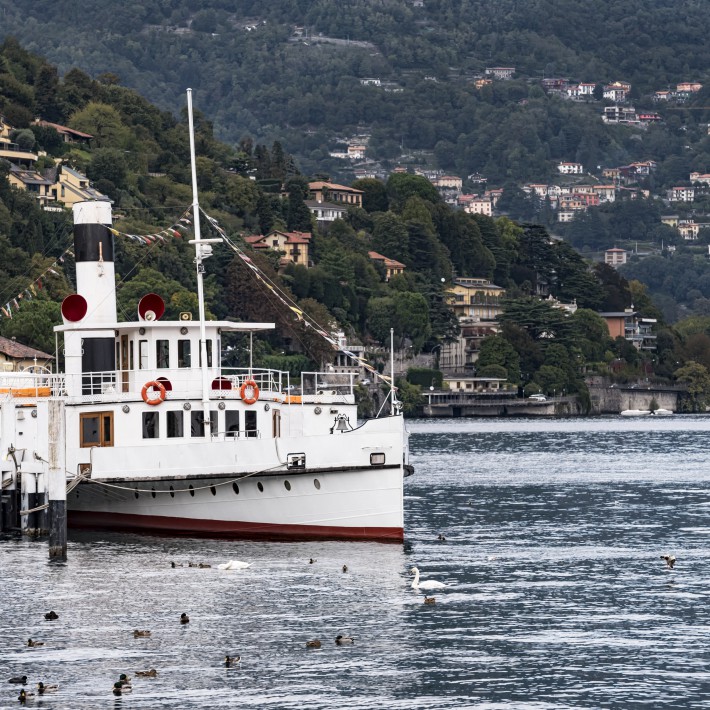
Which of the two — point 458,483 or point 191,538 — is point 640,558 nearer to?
point 191,538

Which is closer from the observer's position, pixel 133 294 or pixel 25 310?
pixel 25 310

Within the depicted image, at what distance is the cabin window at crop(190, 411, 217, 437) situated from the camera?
6112cm

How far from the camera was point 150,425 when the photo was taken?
6131 centimetres

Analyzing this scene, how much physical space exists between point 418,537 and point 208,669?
2509 cm

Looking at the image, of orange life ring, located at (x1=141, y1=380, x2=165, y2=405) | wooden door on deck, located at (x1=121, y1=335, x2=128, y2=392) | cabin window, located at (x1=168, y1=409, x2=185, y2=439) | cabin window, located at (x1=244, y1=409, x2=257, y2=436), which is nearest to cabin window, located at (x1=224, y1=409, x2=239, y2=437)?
cabin window, located at (x1=244, y1=409, x2=257, y2=436)

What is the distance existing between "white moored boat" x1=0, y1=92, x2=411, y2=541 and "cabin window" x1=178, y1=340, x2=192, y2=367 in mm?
44

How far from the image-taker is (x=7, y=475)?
6316 centimetres

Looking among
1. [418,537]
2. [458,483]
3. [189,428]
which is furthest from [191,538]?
[458,483]

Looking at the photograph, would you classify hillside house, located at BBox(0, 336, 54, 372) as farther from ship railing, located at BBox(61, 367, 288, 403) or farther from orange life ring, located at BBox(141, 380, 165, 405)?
orange life ring, located at BBox(141, 380, 165, 405)

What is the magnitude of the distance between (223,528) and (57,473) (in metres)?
6.78

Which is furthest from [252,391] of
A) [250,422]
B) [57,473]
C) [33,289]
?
[33,289]

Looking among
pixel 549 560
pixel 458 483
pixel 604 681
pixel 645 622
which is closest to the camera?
pixel 604 681

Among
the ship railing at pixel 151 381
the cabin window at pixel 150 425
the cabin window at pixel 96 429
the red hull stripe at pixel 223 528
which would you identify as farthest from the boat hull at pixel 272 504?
the ship railing at pixel 151 381

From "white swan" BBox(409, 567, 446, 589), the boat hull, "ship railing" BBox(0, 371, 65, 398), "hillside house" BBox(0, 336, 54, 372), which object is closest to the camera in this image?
"white swan" BBox(409, 567, 446, 589)
